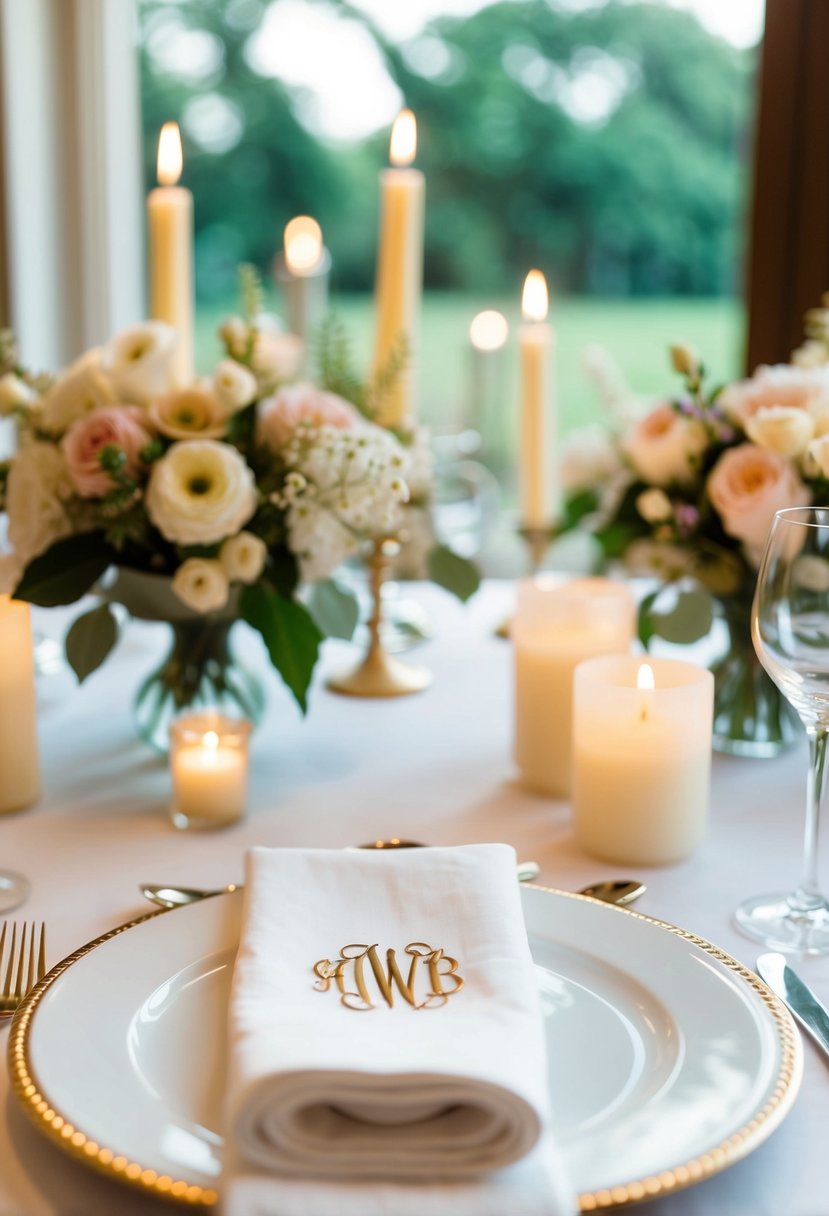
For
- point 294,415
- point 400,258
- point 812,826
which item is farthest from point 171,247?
point 812,826

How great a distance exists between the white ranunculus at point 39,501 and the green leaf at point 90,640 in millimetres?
67

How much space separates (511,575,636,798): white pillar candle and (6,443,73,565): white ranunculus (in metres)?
0.38

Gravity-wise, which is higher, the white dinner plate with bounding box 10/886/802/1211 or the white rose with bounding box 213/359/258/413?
the white rose with bounding box 213/359/258/413

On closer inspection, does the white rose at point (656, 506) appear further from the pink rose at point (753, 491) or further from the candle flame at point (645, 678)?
the candle flame at point (645, 678)

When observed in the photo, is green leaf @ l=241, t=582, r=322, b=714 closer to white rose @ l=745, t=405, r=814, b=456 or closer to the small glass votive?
the small glass votive

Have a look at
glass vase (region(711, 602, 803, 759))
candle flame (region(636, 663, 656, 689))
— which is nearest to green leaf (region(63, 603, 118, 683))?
candle flame (region(636, 663, 656, 689))

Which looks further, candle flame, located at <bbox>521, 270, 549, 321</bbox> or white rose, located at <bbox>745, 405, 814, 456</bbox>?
candle flame, located at <bbox>521, 270, 549, 321</bbox>

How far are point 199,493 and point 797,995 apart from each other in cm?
55

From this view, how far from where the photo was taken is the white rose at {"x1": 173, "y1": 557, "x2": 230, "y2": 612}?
93 centimetres

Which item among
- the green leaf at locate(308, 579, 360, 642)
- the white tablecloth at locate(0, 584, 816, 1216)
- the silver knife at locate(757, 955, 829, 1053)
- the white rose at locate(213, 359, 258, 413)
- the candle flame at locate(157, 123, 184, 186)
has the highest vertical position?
the candle flame at locate(157, 123, 184, 186)

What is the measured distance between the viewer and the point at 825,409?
100 centimetres

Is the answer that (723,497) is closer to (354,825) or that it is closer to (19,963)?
(354,825)

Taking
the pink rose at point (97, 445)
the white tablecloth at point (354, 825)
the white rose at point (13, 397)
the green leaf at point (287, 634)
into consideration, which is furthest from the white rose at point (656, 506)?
the white rose at point (13, 397)

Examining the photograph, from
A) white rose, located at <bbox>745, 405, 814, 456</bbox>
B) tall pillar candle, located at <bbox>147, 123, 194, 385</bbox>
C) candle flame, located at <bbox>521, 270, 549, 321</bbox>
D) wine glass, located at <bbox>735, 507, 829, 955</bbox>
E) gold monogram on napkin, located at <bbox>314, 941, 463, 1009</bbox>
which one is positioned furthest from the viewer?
candle flame, located at <bbox>521, 270, 549, 321</bbox>
